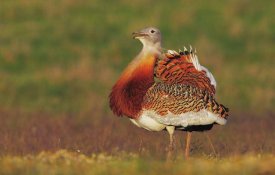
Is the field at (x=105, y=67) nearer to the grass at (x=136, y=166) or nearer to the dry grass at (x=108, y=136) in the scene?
the dry grass at (x=108, y=136)

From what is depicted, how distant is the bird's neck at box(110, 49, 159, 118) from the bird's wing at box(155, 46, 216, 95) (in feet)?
0.64

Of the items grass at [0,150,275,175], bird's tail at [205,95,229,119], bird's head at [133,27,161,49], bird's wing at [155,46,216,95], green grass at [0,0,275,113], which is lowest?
grass at [0,150,275,175]

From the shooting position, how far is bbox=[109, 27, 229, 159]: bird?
8.75 meters

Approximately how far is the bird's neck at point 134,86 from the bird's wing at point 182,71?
0.64 feet

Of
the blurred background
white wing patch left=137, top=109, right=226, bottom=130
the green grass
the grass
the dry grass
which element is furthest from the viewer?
the green grass

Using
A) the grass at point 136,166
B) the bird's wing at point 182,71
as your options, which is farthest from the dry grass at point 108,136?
the grass at point 136,166

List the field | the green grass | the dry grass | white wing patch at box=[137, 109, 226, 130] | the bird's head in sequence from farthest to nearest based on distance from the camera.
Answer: the green grass < the field < the dry grass < the bird's head < white wing patch at box=[137, 109, 226, 130]

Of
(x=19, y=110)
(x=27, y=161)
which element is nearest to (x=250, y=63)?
(x=19, y=110)

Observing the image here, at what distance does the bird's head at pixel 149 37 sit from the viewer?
9188 millimetres

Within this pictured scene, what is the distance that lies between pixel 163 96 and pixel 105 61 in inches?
362

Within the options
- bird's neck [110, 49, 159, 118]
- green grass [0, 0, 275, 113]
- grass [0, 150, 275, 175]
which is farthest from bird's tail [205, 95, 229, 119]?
green grass [0, 0, 275, 113]

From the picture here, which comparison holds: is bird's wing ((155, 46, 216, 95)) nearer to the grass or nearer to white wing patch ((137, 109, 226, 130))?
white wing patch ((137, 109, 226, 130))

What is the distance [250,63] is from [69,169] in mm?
11854

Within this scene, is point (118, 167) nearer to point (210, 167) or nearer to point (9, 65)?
point (210, 167)
